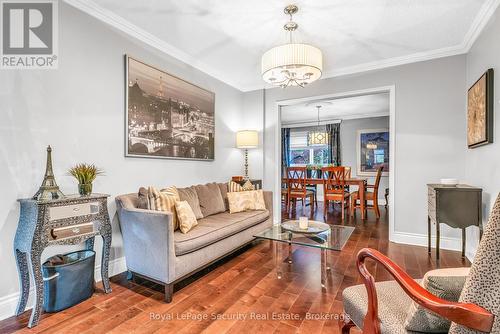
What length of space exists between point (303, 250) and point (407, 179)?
1.74m

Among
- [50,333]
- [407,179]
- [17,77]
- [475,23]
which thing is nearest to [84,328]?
[50,333]

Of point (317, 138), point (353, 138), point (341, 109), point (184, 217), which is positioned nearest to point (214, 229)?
point (184, 217)

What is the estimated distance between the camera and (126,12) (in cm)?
240

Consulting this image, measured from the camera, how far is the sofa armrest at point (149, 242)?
2.00m

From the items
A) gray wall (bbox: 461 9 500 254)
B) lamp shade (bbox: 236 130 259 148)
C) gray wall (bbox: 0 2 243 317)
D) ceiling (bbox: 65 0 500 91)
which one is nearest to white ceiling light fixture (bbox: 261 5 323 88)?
ceiling (bbox: 65 0 500 91)

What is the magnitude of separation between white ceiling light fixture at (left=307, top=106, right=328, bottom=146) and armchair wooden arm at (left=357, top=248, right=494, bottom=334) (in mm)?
6766

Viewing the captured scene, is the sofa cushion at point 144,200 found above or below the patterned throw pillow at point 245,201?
above

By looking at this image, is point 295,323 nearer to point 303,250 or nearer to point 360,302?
point 360,302

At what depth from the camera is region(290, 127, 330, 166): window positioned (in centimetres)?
782

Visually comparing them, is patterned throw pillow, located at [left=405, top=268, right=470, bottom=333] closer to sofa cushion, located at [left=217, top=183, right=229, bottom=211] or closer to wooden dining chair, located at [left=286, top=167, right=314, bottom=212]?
sofa cushion, located at [left=217, top=183, right=229, bottom=211]

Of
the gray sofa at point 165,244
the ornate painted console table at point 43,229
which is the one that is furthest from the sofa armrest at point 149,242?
the ornate painted console table at point 43,229

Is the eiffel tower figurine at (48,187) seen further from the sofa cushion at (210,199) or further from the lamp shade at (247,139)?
the lamp shade at (247,139)

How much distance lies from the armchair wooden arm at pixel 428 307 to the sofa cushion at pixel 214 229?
1.48 m

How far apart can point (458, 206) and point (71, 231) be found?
360 cm
